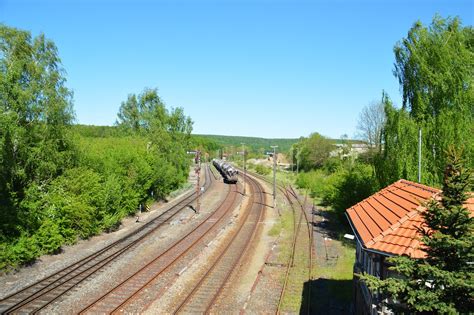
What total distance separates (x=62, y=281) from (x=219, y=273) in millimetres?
7395

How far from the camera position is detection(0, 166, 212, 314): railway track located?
15.8 meters

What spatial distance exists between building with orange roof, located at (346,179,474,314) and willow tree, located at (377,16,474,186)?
453cm

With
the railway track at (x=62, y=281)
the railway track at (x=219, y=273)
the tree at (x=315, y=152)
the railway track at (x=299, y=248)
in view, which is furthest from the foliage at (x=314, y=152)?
the railway track at (x=62, y=281)

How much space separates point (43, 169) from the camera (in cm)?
2438

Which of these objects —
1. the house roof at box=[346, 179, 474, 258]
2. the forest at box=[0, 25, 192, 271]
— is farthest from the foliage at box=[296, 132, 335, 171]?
the house roof at box=[346, 179, 474, 258]

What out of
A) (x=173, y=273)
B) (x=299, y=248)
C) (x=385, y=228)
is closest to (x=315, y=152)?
(x=299, y=248)

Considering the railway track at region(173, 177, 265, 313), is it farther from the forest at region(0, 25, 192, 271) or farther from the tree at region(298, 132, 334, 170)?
the tree at region(298, 132, 334, 170)

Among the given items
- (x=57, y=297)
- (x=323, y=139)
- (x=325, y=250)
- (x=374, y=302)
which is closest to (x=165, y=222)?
(x=325, y=250)

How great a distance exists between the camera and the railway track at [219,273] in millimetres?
16250

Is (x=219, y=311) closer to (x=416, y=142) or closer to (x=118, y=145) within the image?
(x=416, y=142)

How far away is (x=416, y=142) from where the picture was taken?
68.1 ft

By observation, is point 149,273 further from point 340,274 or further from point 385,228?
point 385,228

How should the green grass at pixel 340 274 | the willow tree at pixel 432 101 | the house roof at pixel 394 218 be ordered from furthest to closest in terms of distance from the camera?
1. the willow tree at pixel 432 101
2. the green grass at pixel 340 274
3. the house roof at pixel 394 218

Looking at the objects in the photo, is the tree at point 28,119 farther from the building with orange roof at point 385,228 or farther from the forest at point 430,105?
the forest at point 430,105
